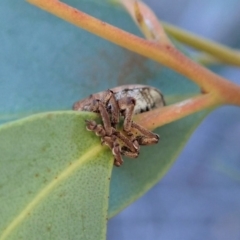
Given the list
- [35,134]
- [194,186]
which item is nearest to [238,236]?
[194,186]

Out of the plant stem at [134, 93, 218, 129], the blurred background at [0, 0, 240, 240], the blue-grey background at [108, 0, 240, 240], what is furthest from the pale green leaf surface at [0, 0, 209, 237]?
the blue-grey background at [108, 0, 240, 240]

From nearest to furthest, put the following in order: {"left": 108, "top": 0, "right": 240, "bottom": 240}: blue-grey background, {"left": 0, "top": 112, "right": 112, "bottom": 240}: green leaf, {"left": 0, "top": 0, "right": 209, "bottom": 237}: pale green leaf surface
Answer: {"left": 0, "top": 112, "right": 112, "bottom": 240}: green leaf, {"left": 0, "top": 0, "right": 209, "bottom": 237}: pale green leaf surface, {"left": 108, "top": 0, "right": 240, "bottom": 240}: blue-grey background

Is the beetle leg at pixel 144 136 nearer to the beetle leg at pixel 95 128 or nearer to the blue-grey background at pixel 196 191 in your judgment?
the beetle leg at pixel 95 128

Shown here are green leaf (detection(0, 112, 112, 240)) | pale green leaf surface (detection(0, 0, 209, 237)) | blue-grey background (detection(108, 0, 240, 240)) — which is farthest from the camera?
blue-grey background (detection(108, 0, 240, 240))

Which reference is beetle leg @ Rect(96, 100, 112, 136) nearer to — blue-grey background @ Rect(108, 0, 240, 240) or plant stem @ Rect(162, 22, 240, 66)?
plant stem @ Rect(162, 22, 240, 66)

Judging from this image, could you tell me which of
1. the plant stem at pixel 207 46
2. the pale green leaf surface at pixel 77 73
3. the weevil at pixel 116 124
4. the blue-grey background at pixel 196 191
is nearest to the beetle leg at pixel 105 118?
the weevil at pixel 116 124

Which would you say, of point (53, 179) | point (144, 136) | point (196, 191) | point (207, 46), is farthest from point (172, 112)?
point (196, 191)
